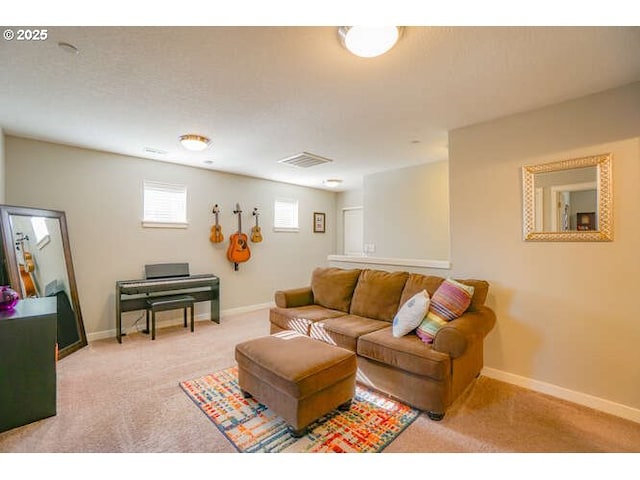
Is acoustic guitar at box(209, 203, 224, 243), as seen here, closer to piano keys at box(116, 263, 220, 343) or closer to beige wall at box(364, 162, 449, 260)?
piano keys at box(116, 263, 220, 343)

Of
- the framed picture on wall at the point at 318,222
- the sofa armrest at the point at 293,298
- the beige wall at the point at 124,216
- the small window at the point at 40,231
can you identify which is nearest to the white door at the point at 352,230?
the framed picture on wall at the point at 318,222

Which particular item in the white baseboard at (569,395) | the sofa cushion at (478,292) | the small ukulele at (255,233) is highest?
the small ukulele at (255,233)

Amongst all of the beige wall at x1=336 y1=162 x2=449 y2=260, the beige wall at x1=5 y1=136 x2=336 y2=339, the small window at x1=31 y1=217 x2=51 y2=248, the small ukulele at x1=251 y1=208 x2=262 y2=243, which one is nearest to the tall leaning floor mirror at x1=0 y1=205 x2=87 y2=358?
the small window at x1=31 y1=217 x2=51 y2=248

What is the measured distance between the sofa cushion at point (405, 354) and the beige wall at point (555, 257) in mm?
1020

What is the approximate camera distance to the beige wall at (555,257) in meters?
2.04

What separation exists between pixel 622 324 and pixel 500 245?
932 mm

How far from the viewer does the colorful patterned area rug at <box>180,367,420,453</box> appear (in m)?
1.67

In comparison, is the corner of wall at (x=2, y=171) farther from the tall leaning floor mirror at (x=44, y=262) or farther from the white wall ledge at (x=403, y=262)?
the white wall ledge at (x=403, y=262)

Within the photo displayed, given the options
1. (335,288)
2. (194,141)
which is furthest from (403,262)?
(194,141)

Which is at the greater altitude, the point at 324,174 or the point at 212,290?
the point at 324,174
